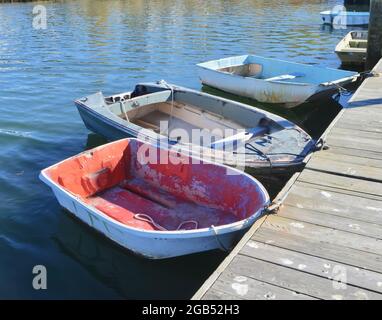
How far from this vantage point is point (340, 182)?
5.38 metres

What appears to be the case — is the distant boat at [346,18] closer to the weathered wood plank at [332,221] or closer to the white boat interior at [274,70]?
the white boat interior at [274,70]

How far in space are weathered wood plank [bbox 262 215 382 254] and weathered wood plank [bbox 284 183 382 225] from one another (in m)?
0.33

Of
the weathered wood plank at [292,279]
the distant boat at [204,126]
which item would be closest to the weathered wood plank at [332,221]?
the weathered wood plank at [292,279]

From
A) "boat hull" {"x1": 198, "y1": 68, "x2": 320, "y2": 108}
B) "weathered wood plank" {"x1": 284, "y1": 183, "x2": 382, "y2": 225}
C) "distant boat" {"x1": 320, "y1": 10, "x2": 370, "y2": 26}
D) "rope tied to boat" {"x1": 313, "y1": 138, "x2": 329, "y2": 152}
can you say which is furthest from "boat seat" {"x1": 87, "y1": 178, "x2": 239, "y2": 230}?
"distant boat" {"x1": 320, "y1": 10, "x2": 370, "y2": 26}

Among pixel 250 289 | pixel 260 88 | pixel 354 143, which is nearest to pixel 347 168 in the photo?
pixel 354 143

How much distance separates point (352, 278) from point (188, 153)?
11.1 ft

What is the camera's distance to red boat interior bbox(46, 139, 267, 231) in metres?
5.74

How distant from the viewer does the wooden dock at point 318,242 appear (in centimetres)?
366

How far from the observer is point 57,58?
1758 cm

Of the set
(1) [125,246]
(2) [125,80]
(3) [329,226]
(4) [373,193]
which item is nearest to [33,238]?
(1) [125,246]

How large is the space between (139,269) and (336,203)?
245cm

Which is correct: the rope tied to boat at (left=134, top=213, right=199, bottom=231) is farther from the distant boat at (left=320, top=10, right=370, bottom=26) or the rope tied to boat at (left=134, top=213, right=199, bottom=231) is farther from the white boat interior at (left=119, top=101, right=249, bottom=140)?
the distant boat at (left=320, top=10, right=370, bottom=26)

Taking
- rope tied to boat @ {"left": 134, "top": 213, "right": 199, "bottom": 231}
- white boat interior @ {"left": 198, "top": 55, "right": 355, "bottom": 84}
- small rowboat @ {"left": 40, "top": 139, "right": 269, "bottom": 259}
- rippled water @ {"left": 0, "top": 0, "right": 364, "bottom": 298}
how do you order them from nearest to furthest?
small rowboat @ {"left": 40, "top": 139, "right": 269, "bottom": 259}, rippled water @ {"left": 0, "top": 0, "right": 364, "bottom": 298}, rope tied to boat @ {"left": 134, "top": 213, "right": 199, "bottom": 231}, white boat interior @ {"left": 198, "top": 55, "right": 355, "bottom": 84}
